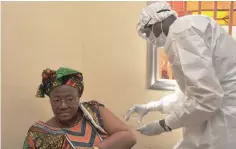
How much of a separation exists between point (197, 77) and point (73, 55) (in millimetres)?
1337

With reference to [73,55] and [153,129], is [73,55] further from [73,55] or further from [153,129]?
[153,129]

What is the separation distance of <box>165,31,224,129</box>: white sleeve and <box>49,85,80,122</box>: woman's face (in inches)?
23.5

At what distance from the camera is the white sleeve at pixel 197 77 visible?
1340mm

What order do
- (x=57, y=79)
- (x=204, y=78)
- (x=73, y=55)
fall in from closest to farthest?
(x=204, y=78), (x=57, y=79), (x=73, y=55)

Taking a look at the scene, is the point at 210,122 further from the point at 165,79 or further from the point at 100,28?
the point at 100,28

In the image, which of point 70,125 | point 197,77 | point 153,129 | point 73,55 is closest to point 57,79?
point 70,125

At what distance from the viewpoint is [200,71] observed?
1.34 metres

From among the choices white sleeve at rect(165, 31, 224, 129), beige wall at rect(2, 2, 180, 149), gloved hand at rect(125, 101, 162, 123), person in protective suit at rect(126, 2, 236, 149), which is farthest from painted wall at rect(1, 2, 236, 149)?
white sleeve at rect(165, 31, 224, 129)

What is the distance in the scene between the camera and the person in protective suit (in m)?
1.35

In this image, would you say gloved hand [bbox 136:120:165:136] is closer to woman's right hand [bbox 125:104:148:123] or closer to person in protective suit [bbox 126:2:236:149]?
person in protective suit [bbox 126:2:236:149]

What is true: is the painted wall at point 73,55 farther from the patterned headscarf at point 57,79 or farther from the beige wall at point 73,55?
the patterned headscarf at point 57,79

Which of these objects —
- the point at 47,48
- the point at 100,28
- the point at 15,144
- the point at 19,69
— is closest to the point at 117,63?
the point at 100,28

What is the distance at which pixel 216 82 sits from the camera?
4.48 feet

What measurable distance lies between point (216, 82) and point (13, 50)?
1.22 meters
